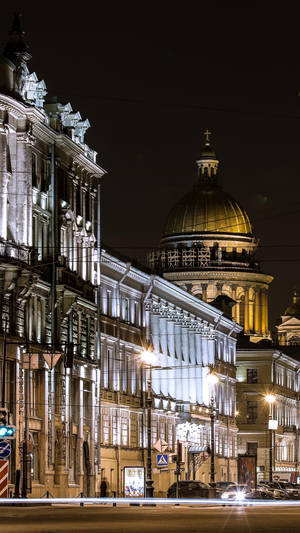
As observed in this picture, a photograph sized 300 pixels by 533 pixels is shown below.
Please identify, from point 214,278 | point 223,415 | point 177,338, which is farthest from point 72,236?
point 214,278

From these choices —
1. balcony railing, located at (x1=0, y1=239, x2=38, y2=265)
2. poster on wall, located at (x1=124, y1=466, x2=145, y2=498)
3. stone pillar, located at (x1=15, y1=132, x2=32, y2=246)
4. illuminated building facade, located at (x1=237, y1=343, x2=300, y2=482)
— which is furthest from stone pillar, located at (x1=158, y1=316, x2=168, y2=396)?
illuminated building facade, located at (x1=237, y1=343, x2=300, y2=482)

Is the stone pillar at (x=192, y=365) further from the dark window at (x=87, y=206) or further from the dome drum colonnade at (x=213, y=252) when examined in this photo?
the dome drum colonnade at (x=213, y=252)

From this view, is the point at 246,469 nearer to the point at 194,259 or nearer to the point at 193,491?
the point at 193,491

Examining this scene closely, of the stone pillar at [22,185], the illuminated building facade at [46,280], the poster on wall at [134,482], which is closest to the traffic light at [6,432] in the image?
the illuminated building facade at [46,280]

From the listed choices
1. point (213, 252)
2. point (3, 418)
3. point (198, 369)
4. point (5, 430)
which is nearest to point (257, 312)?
point (213, 252)

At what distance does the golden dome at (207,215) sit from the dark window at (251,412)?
109 ft

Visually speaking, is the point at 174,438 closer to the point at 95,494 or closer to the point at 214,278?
the point at 95,494

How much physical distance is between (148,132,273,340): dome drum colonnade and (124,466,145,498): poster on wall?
11345 centimetres

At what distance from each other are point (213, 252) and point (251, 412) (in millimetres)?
31661

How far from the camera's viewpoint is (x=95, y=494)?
277 ft

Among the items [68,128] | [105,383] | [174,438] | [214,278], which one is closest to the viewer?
[68,128]

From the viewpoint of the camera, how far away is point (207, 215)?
19038cm

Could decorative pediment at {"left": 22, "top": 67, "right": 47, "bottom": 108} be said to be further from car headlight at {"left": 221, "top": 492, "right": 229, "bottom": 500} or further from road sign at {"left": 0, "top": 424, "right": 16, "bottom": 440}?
road sign at {"left": 0, "top": 424, "right": 16, "bottom": 440}

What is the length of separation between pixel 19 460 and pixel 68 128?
2049 centimetres
